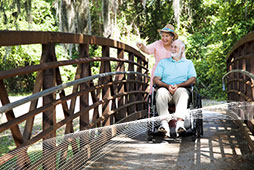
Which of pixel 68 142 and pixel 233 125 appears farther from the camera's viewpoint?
pixel 233 125

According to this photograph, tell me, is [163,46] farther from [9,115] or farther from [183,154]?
[9,115]

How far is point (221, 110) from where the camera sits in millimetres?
3098

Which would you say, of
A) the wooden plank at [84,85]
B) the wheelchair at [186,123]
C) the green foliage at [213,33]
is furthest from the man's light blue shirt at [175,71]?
the green foliage at [213,33]

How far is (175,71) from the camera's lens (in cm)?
484

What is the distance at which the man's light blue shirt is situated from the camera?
4.83m

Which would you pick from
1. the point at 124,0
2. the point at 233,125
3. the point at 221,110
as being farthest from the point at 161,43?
the point at 124,0

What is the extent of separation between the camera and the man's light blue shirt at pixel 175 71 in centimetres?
483

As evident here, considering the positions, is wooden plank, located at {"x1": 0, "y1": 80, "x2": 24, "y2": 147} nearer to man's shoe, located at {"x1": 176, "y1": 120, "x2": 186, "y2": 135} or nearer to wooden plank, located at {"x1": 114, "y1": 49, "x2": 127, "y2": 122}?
man's shoe, located at {"x1": 176, "y1": 120, "x2": 186, "y2": 135}

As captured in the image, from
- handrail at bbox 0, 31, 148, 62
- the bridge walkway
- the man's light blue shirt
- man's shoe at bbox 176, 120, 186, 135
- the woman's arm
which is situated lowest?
the bridge walkway

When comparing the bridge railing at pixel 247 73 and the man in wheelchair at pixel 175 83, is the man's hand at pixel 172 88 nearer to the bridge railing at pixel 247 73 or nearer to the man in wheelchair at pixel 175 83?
the man in wheelchair at pixel 175 83

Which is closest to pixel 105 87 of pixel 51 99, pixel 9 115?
pixel 51 99

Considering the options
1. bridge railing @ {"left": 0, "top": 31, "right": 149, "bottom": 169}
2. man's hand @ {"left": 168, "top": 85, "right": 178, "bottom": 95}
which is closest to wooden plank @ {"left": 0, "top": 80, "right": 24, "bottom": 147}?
bridge railing @ {"left": 0, "top": 31, "right": 149, "bottom": 169}

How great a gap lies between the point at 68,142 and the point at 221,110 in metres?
1.14

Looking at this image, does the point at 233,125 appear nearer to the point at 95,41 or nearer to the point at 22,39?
the point at 95,41
